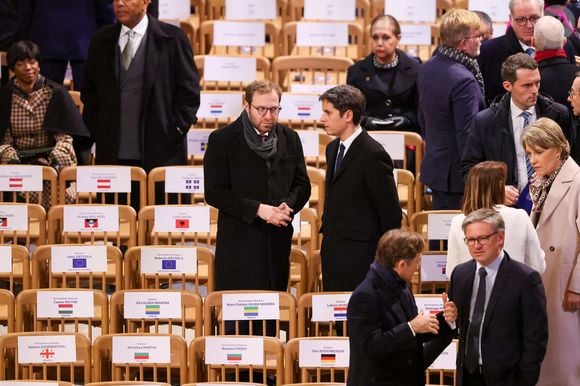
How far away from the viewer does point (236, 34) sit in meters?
10.1

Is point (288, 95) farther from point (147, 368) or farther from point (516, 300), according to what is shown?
point (516, 300)

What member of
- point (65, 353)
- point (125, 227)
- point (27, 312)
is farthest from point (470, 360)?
point (125, 227)

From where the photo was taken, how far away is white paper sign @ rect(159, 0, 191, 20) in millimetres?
10578

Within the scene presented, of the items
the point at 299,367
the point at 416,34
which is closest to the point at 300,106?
the point at 416,34

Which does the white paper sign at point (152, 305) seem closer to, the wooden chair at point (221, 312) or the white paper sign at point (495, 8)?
the wooden chair at point (221, 312)

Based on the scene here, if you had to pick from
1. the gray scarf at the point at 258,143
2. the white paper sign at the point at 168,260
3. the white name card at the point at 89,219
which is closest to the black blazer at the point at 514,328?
the gray scarf at the point at 258,143

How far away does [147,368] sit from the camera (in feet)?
22.7

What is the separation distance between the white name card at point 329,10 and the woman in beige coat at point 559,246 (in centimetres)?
449

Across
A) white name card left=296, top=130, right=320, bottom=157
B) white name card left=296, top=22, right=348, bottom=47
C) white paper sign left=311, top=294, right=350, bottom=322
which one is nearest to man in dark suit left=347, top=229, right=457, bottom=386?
white paper sign left=311, top=294, right=350, bottom=322

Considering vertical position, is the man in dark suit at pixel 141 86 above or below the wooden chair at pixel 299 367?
above

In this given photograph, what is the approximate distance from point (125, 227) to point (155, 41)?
108 centimetres

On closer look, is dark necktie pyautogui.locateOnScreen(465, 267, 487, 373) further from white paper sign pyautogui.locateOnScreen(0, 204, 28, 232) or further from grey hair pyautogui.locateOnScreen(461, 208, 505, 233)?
white paper sign pyautogui.locateOnScreen(0, 204, 28, 232)

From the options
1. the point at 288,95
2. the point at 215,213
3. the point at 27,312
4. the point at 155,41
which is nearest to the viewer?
the point at 27,312

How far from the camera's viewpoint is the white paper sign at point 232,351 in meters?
6.28
